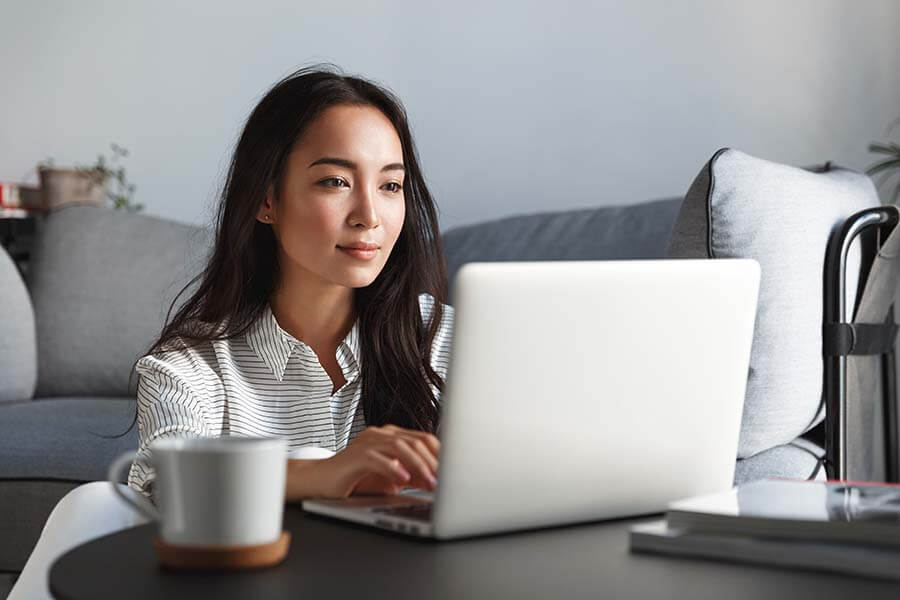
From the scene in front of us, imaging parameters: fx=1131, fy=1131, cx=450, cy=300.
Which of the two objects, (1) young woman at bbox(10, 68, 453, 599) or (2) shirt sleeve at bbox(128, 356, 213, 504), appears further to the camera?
(1) young woman at bbox(10, 68, 453, 599)

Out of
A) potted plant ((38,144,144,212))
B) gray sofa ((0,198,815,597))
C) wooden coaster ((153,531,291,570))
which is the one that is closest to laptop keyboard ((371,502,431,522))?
wooden coaster ((153,531,291,570))

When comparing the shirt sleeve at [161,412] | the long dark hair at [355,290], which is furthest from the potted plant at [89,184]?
→ the shirt sleeve at [161,412]

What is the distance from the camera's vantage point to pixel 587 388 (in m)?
0.84

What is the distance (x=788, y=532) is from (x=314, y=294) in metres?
0.92

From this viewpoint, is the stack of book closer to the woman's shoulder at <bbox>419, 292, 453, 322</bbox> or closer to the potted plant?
the woman's shoulder at <bbox>419, 292, 453, 322</bbox>

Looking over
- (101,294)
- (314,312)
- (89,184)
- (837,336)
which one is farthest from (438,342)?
(89,184)

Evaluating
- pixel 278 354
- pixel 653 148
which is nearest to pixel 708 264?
pixel 278 354

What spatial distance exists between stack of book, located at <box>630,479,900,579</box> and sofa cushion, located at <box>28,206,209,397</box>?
1.87m

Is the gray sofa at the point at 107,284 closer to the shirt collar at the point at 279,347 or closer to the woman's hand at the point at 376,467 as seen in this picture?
the shirt collar at the point at 279,347

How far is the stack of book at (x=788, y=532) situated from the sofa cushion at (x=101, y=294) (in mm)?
1872

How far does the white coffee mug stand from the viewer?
2.25 feet

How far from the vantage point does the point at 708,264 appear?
90 centimetres

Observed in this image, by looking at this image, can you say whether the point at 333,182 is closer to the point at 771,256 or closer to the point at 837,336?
the point at 771,256

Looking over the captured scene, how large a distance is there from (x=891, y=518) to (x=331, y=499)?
1.48 feet
